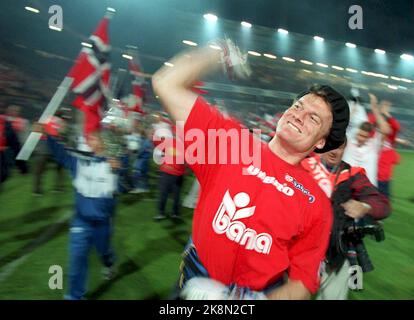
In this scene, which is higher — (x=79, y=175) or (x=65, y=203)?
(x=79, y=175)

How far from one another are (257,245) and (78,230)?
2297 millimetres

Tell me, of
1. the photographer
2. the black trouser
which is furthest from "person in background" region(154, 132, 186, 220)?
the photographer

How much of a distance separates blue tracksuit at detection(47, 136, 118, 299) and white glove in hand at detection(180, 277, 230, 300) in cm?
232

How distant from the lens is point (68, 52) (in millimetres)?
22766

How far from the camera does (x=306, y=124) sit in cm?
162

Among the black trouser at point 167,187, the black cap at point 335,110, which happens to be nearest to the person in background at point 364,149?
the black trouser at point 167,187

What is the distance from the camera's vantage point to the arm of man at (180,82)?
1.53m

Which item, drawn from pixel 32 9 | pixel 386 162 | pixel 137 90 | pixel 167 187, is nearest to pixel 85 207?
pixel 167 187

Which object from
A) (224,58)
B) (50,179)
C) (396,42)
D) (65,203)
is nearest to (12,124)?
(50,179)

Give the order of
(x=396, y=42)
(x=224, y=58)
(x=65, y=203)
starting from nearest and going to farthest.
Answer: (x=224, y=58)
(x=65, y=203)
(x=396, y=42)

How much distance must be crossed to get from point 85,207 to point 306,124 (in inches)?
94.5

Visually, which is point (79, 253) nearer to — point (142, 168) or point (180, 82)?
point (180, 82)

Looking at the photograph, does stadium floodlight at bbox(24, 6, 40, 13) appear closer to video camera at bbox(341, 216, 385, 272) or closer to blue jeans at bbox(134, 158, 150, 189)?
blue jeans at bbox(134, 158, 150, 189)

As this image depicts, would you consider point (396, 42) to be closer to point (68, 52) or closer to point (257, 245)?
point (68, 52)
